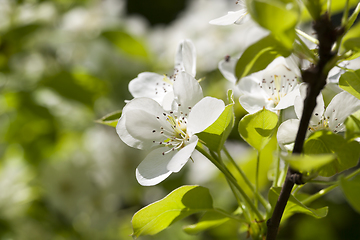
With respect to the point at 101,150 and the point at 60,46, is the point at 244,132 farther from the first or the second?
the point at 60,46

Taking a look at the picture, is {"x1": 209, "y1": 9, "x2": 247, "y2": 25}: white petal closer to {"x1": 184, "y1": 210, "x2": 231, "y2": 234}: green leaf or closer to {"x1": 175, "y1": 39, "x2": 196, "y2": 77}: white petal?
{"x1": 175, "y1": 39, "x2": 196, "y2": 77}: white petal

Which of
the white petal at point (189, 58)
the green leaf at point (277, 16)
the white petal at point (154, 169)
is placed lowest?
the white petal at point (154, 169)

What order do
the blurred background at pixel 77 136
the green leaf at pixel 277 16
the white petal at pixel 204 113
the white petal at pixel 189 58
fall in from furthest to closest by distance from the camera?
1. the blurred background at pixel 77 136
2. the white petal at pixel 189 58
3. the white petal at pixel 204 113
4. the green leaf at pixel 277 16

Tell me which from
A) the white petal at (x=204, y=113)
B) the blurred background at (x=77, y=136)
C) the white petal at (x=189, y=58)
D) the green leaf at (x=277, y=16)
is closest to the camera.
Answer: the green leaf at (x=277, y=16)

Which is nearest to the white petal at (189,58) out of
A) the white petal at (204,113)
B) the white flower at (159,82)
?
the white flower at (159,82)

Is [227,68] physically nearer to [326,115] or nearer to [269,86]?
[269,86]

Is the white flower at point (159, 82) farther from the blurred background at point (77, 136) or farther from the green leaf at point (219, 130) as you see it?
the blurred background at point (77, 136)

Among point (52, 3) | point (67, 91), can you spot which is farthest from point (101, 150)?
point (52, 3)
